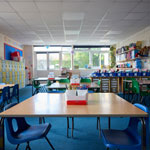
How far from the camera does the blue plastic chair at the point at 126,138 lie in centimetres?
127

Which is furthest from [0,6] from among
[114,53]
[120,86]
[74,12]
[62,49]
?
[114,53]

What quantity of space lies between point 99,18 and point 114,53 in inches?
200

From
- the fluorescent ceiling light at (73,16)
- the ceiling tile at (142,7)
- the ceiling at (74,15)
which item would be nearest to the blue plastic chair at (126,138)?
the ceiling at (74,15)

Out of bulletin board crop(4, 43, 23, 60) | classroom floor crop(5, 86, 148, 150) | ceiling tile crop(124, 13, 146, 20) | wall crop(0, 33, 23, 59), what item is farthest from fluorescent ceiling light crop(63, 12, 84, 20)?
bulletin board crop(4, 43, 23, 60)

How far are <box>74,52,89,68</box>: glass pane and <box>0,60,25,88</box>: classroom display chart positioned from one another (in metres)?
3.77

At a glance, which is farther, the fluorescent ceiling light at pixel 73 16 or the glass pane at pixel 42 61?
the glass pane at pixel 42 61

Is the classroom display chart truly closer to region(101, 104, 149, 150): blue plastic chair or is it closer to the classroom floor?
the classroom floor

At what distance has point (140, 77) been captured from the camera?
6.03m

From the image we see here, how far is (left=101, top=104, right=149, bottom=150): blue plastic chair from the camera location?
1266 millimetres

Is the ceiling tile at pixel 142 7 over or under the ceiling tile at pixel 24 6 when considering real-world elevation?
over

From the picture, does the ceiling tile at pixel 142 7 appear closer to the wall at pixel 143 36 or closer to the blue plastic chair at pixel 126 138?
the wall at pixel 143 36

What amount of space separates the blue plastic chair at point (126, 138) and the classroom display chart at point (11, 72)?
581 centimetres

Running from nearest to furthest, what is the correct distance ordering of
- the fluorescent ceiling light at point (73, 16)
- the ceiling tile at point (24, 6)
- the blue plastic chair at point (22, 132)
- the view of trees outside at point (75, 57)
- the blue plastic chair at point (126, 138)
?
the blue plastic chair at point (126, 138) < the blue plastic chair at point (22, 132) < the ceiling tile at point (24, 6) < the fluorescent ceiling light at point (73, 16) < the view of trees outside at point (75, 57)

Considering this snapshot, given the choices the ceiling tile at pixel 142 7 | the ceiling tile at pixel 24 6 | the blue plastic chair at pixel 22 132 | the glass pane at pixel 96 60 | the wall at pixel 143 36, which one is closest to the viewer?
the blue plastic chair at pixel 22 132
